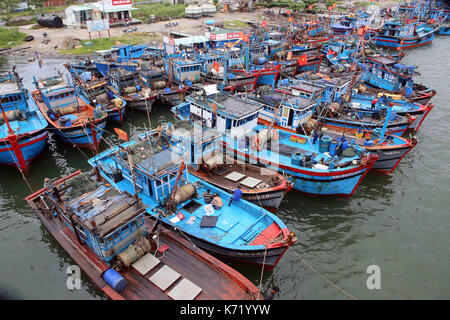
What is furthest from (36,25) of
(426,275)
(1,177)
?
(426,275)

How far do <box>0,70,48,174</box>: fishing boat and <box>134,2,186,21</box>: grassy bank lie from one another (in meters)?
58.4

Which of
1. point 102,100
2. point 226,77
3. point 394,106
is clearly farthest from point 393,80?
point 102,100

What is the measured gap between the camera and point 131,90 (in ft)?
111

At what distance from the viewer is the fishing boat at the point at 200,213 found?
1530 centimetres

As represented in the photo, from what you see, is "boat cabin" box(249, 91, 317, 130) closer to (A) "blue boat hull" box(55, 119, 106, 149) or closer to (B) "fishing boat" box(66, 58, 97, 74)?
(A) "blue boat hull" box(55, 119, 106, 149)

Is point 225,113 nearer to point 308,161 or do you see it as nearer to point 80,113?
point 308,161

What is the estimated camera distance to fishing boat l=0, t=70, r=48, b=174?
22766 mm

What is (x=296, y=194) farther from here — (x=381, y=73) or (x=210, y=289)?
(x=381, y=73)

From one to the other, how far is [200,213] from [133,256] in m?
4.89

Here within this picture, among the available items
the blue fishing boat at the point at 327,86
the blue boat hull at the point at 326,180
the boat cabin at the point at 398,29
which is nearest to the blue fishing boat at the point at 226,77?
the blue fishing boat at the point at 327,86

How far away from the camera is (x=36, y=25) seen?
7025 centimetres

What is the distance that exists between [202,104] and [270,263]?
13.3 metres

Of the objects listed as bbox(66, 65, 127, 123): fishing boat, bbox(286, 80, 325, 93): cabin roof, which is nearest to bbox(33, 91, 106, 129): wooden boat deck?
bbox(66, 65, 127, 123): fishing boat

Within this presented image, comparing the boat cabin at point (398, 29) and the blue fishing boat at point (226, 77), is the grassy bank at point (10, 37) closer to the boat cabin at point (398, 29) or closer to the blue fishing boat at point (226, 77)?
the blue fishing boat at point (226, 77)
